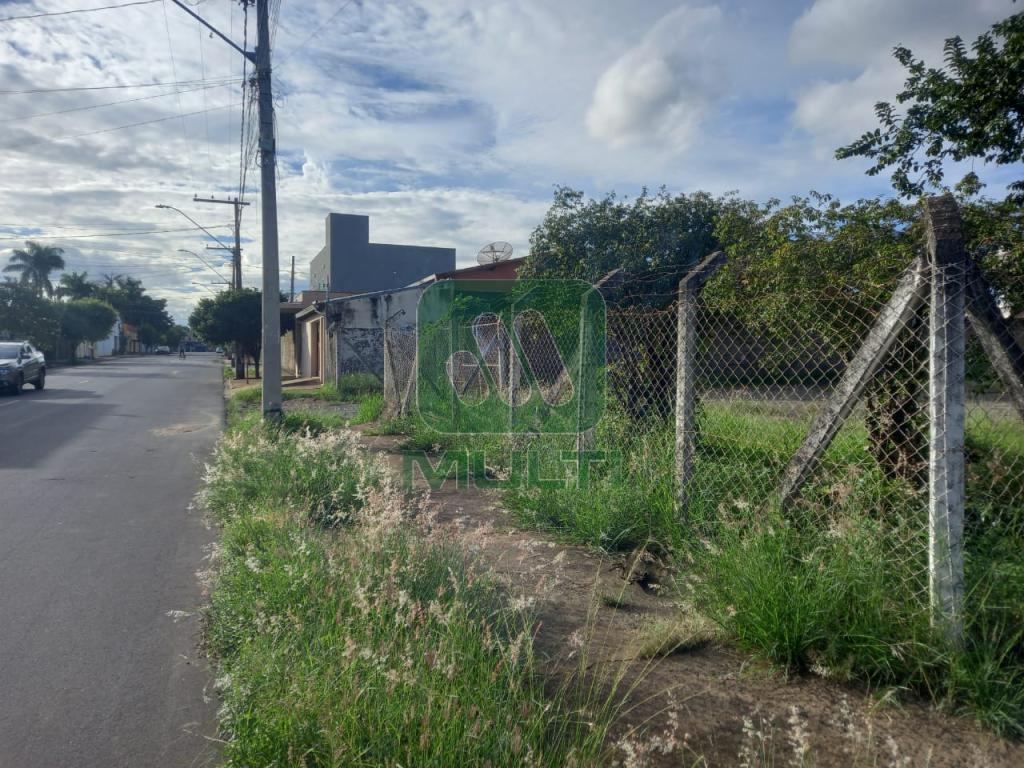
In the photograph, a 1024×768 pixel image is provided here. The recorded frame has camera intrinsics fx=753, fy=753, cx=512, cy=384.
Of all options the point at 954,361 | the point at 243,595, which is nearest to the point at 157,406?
the point at 243,595

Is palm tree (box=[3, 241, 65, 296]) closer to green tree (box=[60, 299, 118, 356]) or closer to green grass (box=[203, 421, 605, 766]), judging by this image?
green tree (box=[60, 299, 118, 356])

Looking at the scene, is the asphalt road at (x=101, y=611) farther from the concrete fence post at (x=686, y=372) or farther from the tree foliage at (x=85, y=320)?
the tree foliage at (x=85, y=320)

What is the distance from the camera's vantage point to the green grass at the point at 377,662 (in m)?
2.48

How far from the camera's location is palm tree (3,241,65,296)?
75.1 m

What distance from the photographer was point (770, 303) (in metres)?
4.43

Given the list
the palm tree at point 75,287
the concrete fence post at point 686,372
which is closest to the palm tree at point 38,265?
the palm tree at point 75,287

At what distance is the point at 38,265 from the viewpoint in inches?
2992

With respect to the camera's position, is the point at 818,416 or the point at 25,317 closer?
the point at 818,416

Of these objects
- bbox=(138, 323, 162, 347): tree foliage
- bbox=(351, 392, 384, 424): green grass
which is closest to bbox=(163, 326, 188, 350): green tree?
bbox=(138, 323, 162, 347): tree foliage

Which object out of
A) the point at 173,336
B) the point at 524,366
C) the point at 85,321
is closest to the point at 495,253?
the point at 524,366

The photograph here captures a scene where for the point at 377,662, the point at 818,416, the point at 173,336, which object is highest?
the point at 173,336

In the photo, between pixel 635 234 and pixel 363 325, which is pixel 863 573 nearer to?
pixel 635 234

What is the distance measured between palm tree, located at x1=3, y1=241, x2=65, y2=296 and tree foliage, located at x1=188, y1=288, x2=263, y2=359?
56817mm

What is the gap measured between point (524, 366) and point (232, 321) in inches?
902
